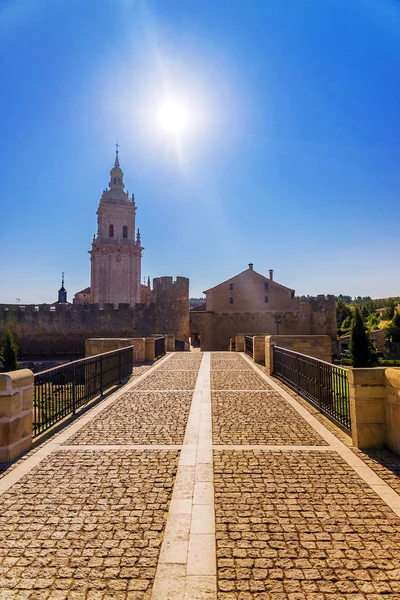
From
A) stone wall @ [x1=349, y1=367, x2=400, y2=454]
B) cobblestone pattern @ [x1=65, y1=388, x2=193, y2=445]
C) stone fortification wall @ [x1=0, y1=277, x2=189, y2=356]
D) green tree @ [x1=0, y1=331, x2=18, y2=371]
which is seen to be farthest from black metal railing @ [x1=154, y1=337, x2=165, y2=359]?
stone wall @ [x1=349, y1=367, x2=400, y2=454]

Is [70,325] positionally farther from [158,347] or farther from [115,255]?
[115,255]

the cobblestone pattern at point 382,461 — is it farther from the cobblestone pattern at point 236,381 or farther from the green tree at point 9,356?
the green tree at point 9,356

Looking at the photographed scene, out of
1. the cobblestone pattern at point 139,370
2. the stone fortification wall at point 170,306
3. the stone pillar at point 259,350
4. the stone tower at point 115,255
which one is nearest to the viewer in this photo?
the cobblestone pattern at point 139,370

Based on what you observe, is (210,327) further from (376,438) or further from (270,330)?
(376,438)

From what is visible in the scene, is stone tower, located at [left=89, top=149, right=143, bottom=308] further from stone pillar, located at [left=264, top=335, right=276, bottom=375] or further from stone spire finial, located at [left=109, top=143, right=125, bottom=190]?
stone pillar, located at [left=264, top=335, right=276, bottom=375]

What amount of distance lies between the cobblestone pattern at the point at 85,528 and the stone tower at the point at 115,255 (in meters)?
45.9

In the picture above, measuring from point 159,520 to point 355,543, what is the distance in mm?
1621

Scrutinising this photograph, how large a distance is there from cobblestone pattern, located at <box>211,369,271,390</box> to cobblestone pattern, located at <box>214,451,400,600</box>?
5092mm

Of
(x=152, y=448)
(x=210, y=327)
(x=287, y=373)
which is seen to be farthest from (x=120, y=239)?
(x=152, y=448)

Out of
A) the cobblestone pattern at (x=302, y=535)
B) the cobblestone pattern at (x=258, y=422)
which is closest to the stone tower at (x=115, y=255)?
the cobblestone pattern at (x=258, y=422)

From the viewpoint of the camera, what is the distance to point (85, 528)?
3043 mm

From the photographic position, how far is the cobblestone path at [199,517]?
2406 millimetres

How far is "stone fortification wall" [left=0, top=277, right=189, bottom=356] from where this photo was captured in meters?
30.4

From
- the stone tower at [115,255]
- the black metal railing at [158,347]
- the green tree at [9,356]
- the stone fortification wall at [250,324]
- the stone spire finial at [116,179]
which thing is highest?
the stone spire finial at [116,179]
